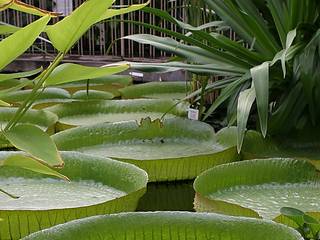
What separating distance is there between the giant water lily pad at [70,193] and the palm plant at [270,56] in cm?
42

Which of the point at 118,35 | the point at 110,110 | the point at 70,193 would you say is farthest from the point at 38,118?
the point at 118,35

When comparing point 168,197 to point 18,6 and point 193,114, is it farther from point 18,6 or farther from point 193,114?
point 18,6

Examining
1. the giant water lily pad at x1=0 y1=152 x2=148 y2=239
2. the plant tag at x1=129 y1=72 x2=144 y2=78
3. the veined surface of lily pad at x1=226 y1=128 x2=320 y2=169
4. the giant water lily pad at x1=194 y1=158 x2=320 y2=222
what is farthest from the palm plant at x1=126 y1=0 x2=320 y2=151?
the plant tag at x1=129 y1=72 x2=144 y2=78

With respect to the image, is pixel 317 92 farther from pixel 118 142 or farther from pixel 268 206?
pixel 118 142

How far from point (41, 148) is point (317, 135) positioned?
1312mm

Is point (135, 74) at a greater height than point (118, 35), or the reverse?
point (118, 35)

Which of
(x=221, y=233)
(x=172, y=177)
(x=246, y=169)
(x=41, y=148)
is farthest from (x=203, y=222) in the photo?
(x=172, y=177)

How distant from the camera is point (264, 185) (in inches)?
62.0

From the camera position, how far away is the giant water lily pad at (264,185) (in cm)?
144

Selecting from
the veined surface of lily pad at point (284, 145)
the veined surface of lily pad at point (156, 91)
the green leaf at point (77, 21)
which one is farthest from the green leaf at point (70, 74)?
the veined surface of lily pad at point (156, 91)

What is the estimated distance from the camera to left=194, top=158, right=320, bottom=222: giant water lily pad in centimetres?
144

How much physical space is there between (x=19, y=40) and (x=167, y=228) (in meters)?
0.45

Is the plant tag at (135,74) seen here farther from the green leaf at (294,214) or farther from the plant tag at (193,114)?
the green leaf at (294,214)

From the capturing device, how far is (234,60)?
1.93 m
